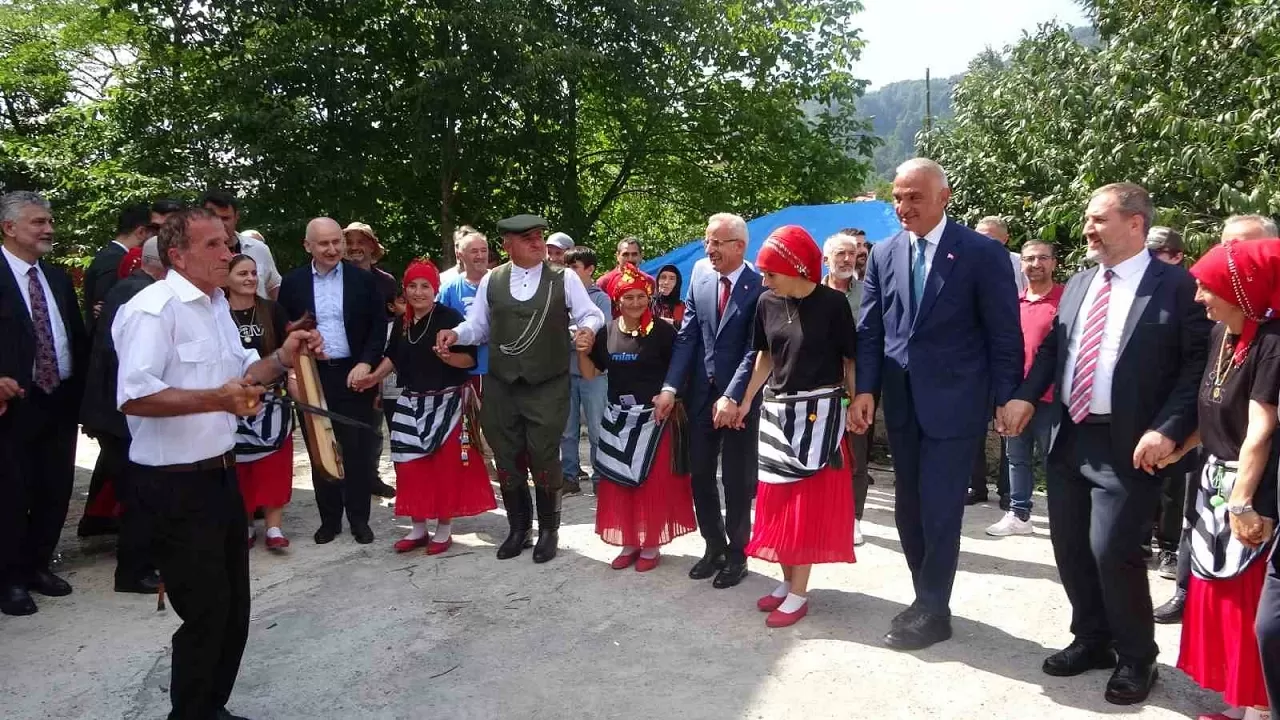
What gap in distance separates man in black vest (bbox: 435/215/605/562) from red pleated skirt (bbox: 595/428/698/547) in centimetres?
44

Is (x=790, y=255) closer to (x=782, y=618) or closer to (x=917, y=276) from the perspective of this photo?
(x=917, y=276)

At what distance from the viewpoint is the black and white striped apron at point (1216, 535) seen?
10.2 ft

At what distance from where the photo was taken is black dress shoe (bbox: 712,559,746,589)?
4.99 metres

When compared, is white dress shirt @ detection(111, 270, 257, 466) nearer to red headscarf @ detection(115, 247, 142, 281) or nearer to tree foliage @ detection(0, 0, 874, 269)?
red headscarf @ detection(115, 247, 142, 281)

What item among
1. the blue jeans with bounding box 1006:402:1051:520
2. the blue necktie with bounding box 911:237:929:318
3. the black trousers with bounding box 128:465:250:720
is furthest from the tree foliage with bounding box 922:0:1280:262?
the black trousers with bounding box 128:465:250:720

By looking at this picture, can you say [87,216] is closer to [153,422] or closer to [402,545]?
[402,545]

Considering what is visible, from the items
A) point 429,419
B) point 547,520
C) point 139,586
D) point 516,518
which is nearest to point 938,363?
point 547,520

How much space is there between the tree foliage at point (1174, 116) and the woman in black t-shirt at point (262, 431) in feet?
23.8

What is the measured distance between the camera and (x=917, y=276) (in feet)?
13.5

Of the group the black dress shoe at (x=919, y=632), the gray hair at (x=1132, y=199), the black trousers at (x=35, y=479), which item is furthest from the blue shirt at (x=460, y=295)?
the gray hair at (x=1132, y=199)

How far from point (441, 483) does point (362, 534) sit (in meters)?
0.66

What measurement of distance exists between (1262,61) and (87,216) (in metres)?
13.1

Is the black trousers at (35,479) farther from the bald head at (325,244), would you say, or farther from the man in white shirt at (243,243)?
the bald head at (325,244)

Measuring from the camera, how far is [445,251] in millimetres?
13609
